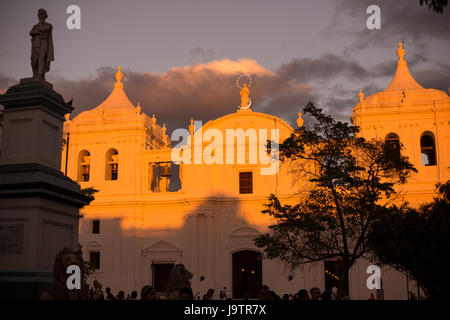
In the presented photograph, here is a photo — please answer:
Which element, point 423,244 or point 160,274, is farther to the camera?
point 160,274

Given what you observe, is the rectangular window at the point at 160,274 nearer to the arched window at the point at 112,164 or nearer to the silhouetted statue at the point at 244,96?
the arched window at the point at 112,164

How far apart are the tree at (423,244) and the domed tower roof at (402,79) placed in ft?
80.6

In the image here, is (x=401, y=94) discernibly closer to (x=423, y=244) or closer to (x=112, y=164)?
(x=112, y=164)

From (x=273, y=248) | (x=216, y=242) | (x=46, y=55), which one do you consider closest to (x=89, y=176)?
(x=216, y=242)

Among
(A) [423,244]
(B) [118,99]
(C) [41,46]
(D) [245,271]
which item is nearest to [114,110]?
(B) [118,99]

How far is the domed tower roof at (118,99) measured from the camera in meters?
38.1

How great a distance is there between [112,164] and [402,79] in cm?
2027

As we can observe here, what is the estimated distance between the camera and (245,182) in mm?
34688

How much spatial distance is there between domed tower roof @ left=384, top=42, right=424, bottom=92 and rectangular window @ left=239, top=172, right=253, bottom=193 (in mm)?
10629

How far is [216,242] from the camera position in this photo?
3347cm

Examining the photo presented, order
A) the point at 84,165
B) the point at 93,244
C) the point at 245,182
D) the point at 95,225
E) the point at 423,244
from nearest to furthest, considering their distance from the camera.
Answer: the point at 423,244 < the point at 93,244 < the point at 245,182 < the point at 95,225 < the point at 84,165
